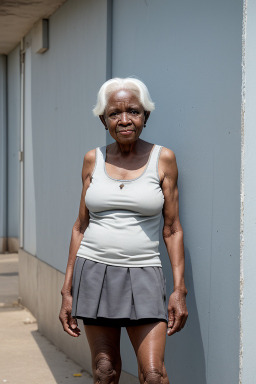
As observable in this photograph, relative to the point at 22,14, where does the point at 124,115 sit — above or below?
below

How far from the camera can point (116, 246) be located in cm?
336

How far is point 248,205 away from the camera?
3.25 m

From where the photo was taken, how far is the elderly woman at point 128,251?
11.0ft

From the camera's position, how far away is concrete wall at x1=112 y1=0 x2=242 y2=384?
3357 millimetres

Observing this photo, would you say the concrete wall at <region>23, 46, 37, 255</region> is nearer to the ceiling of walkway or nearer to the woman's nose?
the ceiling of walkway

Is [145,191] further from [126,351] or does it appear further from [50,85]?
[50,85]

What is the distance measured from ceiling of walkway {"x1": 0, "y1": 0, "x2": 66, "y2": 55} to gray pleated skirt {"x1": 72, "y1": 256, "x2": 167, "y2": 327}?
3.62 meters

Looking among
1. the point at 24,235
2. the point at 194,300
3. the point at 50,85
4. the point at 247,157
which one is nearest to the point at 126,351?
the point at 194,300

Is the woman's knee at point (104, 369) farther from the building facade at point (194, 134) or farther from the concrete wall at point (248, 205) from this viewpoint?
the concrete wall at point (248, 205)

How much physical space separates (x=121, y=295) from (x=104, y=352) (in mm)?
324

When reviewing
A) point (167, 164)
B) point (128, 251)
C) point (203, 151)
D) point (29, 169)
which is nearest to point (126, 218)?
point (128, 251)

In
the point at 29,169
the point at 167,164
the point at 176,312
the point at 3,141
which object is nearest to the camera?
the point at 176,312

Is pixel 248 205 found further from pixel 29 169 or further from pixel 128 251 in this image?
pixel 29 169

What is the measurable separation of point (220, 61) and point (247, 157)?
1.81 ft
